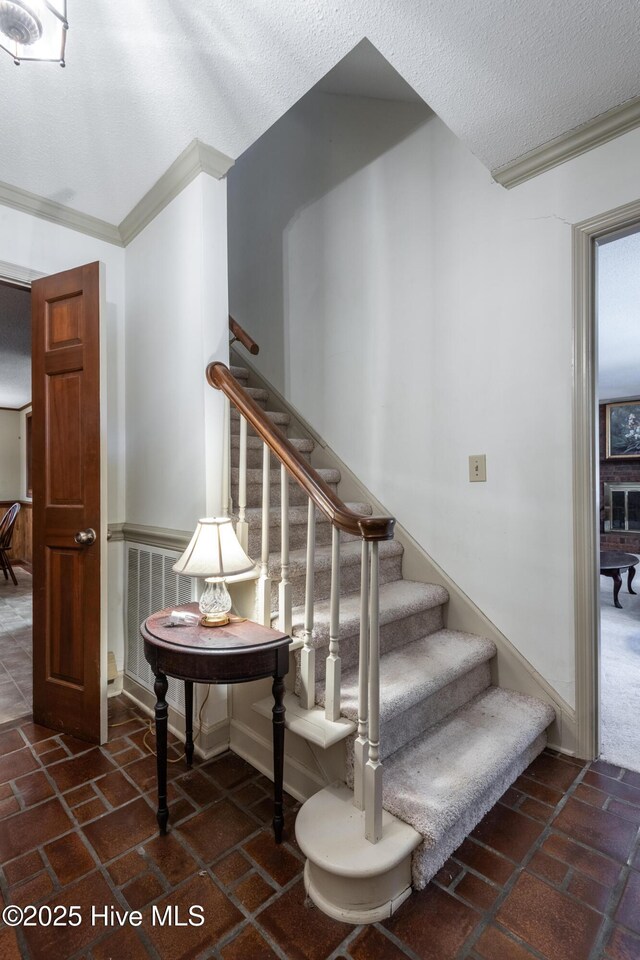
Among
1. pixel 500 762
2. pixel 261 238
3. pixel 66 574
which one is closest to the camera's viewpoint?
pixel 500 762

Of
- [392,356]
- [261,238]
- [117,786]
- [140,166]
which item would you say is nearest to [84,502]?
[117,786]

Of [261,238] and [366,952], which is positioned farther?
[261,238]

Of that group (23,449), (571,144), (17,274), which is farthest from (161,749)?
(23,449)

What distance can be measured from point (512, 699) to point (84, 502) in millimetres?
2143

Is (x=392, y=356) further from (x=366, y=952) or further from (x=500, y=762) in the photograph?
(x=366, y=952)

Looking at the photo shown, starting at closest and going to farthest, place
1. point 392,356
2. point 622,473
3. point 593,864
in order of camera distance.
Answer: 1. point 593,864
2. point 392,356
3. point 622,473

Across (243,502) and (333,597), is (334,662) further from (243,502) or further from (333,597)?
(243,502)

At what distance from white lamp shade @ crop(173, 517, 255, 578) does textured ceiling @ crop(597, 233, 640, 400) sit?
2.25m

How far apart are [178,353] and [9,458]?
23.1 feet

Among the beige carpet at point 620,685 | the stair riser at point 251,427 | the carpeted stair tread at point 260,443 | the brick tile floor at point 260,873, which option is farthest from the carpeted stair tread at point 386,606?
the stair riser at point 251,427

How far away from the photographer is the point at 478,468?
228cm

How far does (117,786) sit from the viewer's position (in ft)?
5.97

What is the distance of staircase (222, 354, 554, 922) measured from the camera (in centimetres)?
132

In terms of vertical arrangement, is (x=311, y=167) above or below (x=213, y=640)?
above
